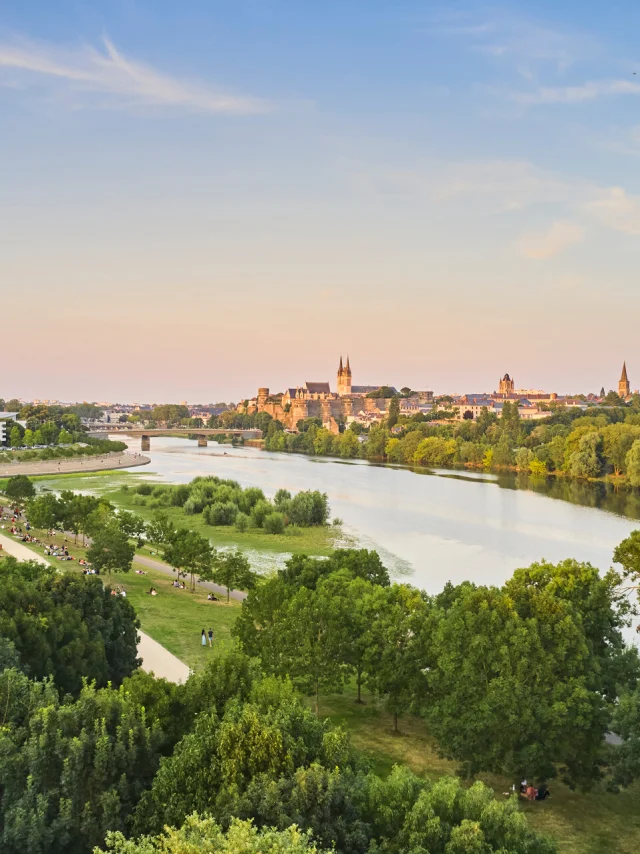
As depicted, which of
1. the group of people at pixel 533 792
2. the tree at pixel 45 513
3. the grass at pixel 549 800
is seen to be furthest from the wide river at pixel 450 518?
the tree at pixel 45 513

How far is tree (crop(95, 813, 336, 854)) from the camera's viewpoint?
6633 mm

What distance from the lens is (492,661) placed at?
1341 cm

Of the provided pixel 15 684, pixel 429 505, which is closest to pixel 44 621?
pixel 15 684

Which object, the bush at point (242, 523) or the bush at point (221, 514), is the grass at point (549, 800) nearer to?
the bush at point (242, 523)

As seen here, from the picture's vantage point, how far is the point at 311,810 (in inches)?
328

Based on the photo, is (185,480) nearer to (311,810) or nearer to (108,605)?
(108,605)

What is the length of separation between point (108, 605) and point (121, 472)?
206 ft

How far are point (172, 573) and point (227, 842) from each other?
2570 centimetres

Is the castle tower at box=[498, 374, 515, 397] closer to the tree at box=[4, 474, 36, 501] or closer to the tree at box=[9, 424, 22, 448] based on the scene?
the tree at box=[9, 424, 22, 448]

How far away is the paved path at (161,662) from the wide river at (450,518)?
1219 centimetres

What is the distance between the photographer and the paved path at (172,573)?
28.0 meters

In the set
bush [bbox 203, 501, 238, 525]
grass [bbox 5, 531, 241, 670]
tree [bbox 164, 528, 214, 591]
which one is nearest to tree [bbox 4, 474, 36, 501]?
bush [bbox 203, 501, 238, 525]

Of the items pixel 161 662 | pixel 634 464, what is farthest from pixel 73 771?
pixel 634 464

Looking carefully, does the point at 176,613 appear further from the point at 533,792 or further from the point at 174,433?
the point at 174,433
